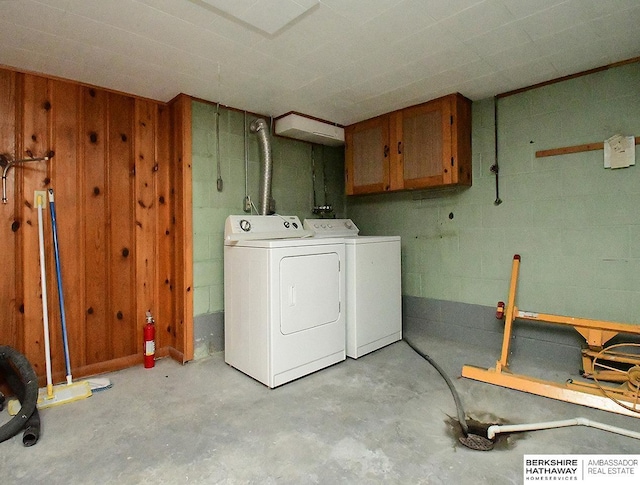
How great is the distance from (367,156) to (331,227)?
82cm

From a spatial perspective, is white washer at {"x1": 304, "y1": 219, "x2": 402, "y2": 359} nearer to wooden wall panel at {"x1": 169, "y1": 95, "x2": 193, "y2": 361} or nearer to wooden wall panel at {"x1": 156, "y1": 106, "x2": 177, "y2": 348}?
wooden wall panel at {"x1": 169, "y1": 95, "x2": 193, "y2": 361}

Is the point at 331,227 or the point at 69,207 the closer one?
the point at 69,207

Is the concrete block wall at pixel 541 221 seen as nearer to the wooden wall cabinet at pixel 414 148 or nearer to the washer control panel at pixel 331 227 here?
the wooden wall cabinet at pixel 414 148

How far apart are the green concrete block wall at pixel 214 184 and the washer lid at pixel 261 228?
0.20 m

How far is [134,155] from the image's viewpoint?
→ 2.88 metres

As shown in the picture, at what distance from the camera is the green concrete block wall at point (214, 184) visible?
299 centimetres

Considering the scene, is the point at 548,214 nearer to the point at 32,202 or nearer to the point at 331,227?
the point at 331,227

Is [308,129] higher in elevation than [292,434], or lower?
higher

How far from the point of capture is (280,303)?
246 centimetres

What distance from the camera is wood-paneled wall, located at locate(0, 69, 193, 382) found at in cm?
238

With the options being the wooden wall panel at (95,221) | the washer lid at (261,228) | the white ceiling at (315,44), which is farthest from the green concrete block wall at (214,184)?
the wooden wall panel at (95,221)

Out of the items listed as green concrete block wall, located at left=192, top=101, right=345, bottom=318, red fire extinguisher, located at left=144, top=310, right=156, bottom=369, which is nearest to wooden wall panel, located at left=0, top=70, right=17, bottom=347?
red fire extinguisher, located at left=144, top=310, right=156, bottom=369

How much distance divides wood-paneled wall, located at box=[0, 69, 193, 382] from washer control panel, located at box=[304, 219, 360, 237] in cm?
118

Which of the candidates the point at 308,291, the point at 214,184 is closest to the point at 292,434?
the point at 308,291
